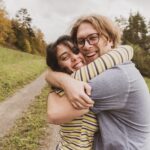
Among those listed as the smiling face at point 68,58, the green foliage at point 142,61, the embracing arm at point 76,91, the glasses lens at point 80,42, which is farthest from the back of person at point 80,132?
the green foliage at point 142,61

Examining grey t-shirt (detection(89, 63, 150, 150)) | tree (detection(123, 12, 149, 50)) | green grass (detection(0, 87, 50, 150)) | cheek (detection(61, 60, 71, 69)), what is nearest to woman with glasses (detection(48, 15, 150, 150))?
grey t-shirt (detection(89, 63, 150, 150))

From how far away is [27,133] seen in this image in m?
9.38

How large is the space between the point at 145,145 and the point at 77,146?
1.32 feet

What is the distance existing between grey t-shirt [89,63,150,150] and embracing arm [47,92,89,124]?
111mm

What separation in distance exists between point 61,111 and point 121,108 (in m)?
0.34

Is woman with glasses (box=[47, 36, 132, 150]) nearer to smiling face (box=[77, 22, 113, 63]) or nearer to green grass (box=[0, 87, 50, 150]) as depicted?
smiling face (box=[77, 22, 113, 63])

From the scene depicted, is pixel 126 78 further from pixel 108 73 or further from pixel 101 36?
pixel 101 36

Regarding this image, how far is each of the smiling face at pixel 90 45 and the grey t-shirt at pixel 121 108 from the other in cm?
25

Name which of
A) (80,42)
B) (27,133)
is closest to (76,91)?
(80,42)

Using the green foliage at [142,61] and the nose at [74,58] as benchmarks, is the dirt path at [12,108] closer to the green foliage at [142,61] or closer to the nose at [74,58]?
the nose at [74,58]

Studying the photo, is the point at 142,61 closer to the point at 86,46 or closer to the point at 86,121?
the point at 86,46

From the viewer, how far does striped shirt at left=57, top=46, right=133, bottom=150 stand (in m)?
2.51

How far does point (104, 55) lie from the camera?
8.45 feet

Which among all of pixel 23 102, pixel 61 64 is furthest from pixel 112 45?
pixel 23 102
